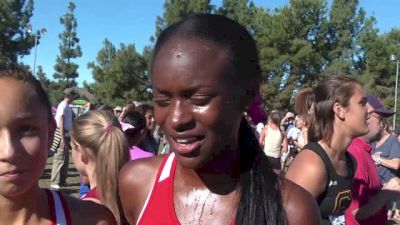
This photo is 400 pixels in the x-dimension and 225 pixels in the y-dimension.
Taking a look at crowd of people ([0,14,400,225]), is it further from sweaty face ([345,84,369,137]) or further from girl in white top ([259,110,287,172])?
girl in white top ([259,110,287,172])

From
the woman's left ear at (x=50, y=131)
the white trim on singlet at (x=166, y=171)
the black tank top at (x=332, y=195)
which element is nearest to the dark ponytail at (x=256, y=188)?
the white trim on singlet at (x=166, y=171)

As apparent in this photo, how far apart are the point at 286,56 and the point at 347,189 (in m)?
39.7

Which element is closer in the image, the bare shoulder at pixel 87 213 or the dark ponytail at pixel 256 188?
the dark ponytail at pixel 256 188

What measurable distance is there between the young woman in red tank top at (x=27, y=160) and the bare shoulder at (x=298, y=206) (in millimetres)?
639

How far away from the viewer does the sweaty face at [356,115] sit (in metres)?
3.16

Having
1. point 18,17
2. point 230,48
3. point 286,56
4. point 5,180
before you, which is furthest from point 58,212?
point 18,17

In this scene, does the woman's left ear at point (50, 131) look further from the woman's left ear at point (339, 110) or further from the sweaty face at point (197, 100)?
the woman's left ear at point (339, 110)

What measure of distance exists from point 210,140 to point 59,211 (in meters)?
0.64

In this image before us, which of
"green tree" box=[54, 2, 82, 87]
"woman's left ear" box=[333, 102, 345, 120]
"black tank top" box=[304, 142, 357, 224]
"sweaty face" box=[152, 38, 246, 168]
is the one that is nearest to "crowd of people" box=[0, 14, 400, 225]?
"sweaty face" box=[152, 38, 246, 168]

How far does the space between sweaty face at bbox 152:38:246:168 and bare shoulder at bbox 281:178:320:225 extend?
257mm

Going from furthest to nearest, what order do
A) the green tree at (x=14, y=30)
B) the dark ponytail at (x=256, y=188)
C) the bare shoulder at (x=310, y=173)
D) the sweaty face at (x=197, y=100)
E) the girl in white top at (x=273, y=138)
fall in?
1. the green tree at (x=14, y=30)
2. the girl in white top at (x=273, y=138)
3. the bare shoulder at (x=310, y=173)
4. the dark ponytail at (x=256, y=188)
5. the sweaty face at (x=197, y=100)

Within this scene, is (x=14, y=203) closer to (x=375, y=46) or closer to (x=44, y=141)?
(x=44, y=141)

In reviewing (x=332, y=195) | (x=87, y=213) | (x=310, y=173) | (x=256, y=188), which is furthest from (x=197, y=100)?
(x=332, y=195)

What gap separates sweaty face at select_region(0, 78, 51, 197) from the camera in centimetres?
153
